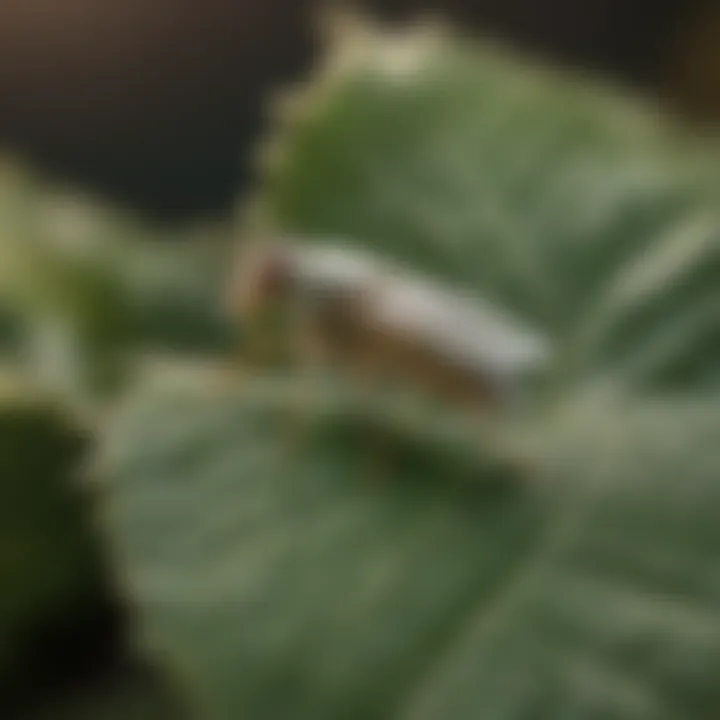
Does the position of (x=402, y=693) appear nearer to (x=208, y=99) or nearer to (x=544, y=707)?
(x=544, y=707)

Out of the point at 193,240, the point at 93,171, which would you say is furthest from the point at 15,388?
the point at 93,171

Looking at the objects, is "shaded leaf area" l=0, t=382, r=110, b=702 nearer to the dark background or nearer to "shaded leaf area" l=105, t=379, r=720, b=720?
"shaded leaf area" l=105, t=379, r=720, b=720

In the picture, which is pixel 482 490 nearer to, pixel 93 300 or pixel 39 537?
pixel 39 537

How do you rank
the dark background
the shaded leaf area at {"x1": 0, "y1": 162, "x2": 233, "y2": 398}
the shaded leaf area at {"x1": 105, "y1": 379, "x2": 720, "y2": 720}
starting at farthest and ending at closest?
the dark background, the shaded leaf area at {"x1": 0, "y1": 162, "x2": 233, "y2": 398}, the shaded leaf area at {"x1": 105, "y1": 379, "x2": 720, "y2": 720}

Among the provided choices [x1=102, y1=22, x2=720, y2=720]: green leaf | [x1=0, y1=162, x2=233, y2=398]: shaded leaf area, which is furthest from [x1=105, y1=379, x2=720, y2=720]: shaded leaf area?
[x1=0, y1=162, x2=233, y2=398]: shaded leaf area

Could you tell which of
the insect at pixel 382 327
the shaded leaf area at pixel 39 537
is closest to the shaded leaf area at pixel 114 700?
the shaded leaf area at pixel 39 537

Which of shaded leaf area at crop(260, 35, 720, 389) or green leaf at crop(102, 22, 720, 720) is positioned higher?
shaded leaf area at crop(260, 35, 720, 389)
